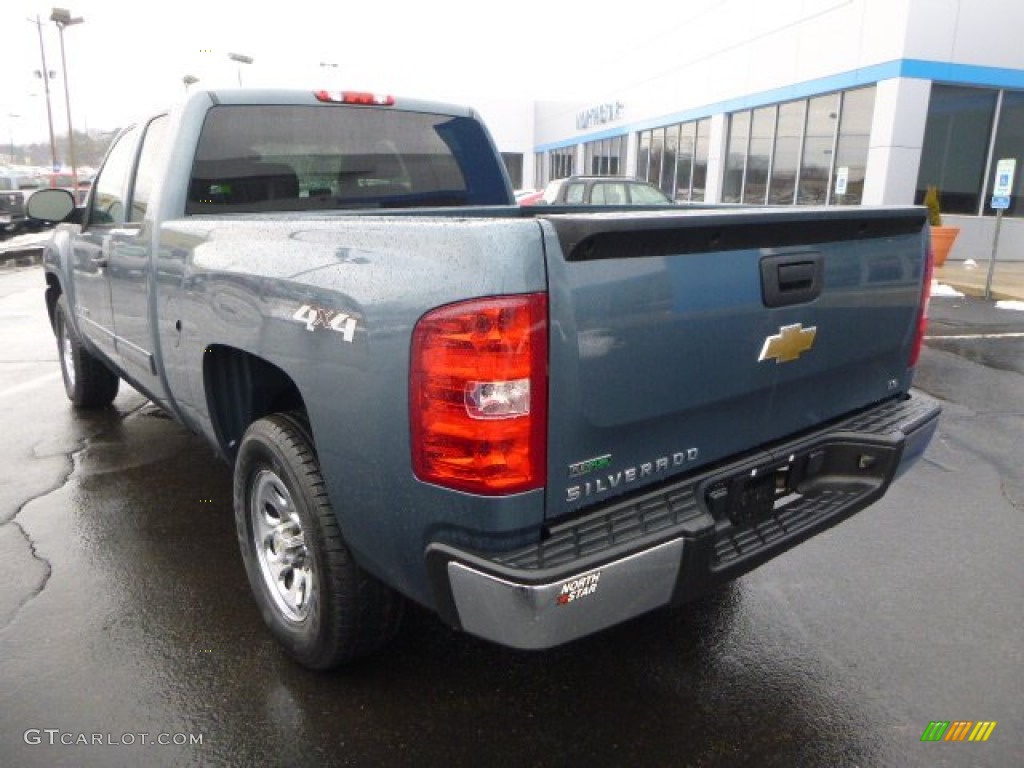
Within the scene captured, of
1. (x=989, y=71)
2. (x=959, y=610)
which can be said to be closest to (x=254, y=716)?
(x=959, y=610)

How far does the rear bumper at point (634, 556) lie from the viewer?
6.19 ft

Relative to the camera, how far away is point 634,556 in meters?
1.97

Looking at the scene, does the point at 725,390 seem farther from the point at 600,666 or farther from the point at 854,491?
the point at 600,666

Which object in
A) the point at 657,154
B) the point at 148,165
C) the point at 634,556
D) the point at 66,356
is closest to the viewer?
the point at 634,556

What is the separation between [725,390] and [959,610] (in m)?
1.71

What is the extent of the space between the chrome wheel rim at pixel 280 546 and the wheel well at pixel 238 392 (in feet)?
0.94

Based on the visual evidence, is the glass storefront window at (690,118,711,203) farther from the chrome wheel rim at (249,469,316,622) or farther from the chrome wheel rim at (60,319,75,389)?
the chrome wheel rim at (249,469,316,622)

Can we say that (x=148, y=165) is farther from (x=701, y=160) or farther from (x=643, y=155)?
(x=643, y=155)

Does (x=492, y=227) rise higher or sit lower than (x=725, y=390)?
higher

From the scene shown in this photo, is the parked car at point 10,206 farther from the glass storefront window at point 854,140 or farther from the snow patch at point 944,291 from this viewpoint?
the snow patch at point 944,291

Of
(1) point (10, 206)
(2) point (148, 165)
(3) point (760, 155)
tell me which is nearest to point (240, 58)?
(1) point (10, 206)

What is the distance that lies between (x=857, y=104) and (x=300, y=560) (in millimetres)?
15935

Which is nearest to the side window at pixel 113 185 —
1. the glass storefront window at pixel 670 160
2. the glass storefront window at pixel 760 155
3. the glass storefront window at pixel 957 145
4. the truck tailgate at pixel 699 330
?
the truck tailgate at pixel 699 330

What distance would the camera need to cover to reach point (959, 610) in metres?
3.16
